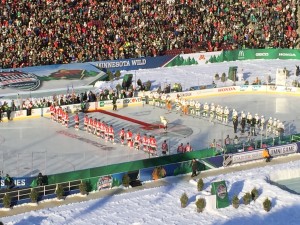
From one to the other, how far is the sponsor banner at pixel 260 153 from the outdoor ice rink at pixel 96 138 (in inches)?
91.2

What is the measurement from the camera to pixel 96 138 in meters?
42.0

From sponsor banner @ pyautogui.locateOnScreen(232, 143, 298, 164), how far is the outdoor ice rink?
232 cm

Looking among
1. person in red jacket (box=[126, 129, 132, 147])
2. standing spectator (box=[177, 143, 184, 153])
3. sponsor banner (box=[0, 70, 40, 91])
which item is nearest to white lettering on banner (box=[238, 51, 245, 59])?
sponsor banner (box=[0, 70, 40, 91])

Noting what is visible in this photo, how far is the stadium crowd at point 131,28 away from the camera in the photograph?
59.0 meters

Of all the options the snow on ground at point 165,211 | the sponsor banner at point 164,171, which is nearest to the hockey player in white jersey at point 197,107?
the sponsor banner at point 164,171

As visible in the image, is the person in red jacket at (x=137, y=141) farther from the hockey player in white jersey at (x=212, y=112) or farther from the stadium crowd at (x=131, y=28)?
the stadium crowd at (x=131, y=28)

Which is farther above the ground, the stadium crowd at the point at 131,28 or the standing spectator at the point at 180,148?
the stadium crowd at the point at 131,28

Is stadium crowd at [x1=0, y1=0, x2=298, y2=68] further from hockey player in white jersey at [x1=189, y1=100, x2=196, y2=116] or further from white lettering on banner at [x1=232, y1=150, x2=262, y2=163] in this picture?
white lettering on banner at [x1=232, y1=150, x2=262, y2=163]

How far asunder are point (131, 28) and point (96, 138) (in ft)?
79.9

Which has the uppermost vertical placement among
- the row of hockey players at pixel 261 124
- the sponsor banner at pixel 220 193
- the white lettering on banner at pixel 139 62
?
the white lettering on banner at pixel 139 62

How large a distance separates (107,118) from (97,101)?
2.66 meters

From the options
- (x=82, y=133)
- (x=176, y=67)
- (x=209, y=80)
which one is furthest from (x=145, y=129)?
(x=176, y=67)

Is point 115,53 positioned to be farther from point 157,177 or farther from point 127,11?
point 157,177

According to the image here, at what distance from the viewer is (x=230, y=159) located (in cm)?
3744
